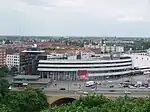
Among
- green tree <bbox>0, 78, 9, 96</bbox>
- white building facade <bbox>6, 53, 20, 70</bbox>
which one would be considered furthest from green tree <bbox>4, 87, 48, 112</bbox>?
white building facade <bbox>6, 53, 20, 70</bbox>

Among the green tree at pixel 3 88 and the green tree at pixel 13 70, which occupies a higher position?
the green tree at pixel 3 88

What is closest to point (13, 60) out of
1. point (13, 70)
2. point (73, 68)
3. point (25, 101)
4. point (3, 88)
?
point (13, 70)

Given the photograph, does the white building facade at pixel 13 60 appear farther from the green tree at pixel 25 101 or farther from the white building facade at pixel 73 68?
the green tree at pixel 25 101

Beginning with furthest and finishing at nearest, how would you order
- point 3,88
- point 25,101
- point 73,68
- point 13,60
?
1. point 13,60
2. point 73,68
3. point 3,88
4. point 25,101

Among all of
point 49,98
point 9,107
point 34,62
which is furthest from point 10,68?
point 9,107

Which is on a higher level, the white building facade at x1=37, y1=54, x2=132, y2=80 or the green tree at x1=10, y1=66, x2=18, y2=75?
the white building facade at x1=37, y1=54, x2=132, y2=80

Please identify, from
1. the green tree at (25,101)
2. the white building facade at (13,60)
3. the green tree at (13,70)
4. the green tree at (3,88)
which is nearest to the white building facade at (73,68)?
the green tree at (13,70)

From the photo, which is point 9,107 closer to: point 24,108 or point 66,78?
point 24,108

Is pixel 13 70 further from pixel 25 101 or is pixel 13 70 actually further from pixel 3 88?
pixel 25 101

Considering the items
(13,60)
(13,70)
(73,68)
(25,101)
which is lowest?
(13,70)

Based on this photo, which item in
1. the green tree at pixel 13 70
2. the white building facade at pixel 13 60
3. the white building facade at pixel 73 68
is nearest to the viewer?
the white building facade at pixel 73 68

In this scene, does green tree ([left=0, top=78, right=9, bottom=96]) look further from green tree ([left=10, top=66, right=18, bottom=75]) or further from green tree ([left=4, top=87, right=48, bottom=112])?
green tree ([left=10, top=66, right=18, bottom=75])

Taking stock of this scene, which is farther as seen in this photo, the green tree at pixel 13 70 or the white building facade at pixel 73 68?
the green tree at pixel 13 70

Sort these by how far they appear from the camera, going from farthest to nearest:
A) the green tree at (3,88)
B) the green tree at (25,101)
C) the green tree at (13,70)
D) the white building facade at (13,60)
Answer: the white building facade at (13,60)
the green tree at (13,70)
the green tree at (3,88)
the green tree at (25,101)
